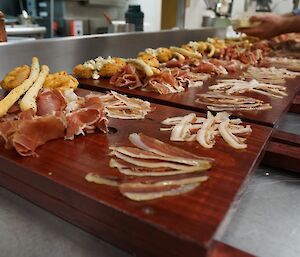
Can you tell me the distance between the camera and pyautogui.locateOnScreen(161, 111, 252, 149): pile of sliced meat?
0.86 meters

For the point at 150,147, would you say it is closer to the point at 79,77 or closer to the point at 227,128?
the point at 227,128

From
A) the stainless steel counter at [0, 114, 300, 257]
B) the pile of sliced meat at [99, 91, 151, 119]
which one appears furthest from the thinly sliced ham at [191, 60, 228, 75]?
the stainless steel counter at [0, 114, 300, 257]

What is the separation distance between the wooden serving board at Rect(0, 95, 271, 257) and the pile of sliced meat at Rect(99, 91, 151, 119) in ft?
0.51

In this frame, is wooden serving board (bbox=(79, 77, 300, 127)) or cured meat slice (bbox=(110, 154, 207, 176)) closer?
cured meat slice (bbox=(110, 154, 207, 176))

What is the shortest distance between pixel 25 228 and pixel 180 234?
38 centimetres

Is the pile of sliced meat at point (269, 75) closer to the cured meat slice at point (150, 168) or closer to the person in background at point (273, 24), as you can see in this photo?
the person in background at point (273, 24)

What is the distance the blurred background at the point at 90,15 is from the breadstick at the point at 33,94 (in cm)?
203

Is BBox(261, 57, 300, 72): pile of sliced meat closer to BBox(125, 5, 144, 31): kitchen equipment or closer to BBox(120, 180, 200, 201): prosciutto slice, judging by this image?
BBox(125, 5, 144, 31): kitchen equipment

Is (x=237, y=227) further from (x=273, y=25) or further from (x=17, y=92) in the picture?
(x=273, y=25)

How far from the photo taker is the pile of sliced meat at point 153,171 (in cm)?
61

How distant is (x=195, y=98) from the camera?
4.25ft

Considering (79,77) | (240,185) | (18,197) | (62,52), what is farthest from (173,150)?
(62,52)

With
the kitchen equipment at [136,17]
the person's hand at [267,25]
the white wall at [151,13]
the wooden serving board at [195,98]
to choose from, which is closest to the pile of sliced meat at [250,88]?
the wooden serving board at [195,98]

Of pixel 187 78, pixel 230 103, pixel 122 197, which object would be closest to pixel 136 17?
pixel 187 78
